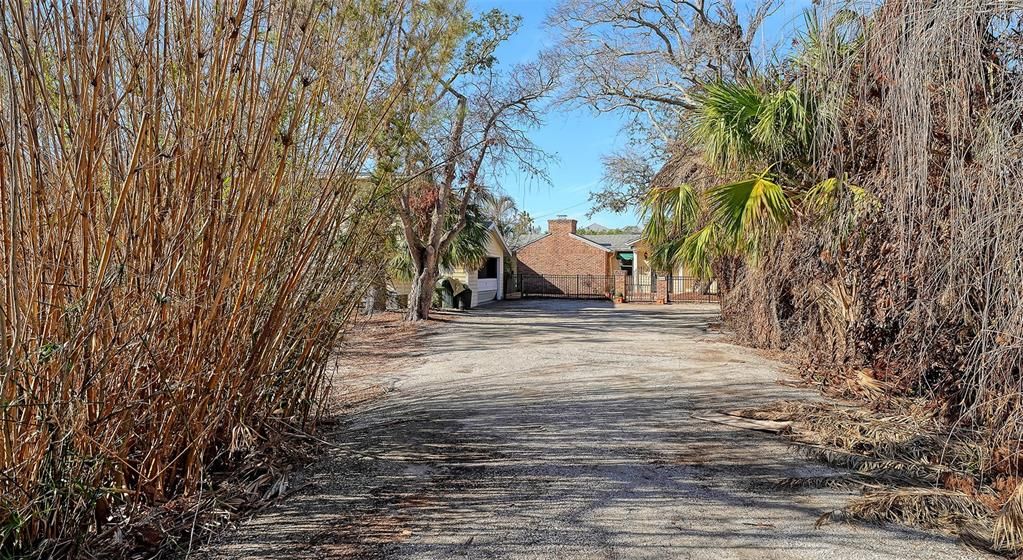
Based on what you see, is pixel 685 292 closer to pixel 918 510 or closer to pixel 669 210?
pixel 669 210

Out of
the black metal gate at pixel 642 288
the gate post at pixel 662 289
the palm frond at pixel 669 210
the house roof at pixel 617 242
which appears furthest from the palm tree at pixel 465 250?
the house roof at pixel 617 242

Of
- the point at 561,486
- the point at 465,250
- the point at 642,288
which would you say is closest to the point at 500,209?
the point at 465,250

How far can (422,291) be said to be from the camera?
49.9 feet

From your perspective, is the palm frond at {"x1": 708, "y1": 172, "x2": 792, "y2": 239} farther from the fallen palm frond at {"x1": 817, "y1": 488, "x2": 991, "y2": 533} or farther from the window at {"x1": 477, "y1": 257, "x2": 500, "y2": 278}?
the window at {"x1": 477, "y1": 257, "x2": 500, "y2": 278}

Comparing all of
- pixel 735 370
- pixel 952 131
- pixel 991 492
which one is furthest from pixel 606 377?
pixel 952 131

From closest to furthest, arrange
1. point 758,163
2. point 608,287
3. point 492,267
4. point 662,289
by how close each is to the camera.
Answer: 1. point 758,163
2. point 662,289
3. point 492,267
4. point 608,287

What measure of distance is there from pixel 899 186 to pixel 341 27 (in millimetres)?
3026

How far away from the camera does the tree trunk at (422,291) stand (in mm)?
15117

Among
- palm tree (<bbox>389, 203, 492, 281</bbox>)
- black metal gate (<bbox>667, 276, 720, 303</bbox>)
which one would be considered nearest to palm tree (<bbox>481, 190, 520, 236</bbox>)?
palm tree (<bbox>389, 203, 492, 281</bbox>)

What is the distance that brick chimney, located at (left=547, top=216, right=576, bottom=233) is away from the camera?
32.8 meters

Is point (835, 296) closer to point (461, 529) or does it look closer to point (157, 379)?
point (461, 529)

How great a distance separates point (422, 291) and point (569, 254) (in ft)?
60.1

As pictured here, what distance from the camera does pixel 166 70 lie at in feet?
8.45

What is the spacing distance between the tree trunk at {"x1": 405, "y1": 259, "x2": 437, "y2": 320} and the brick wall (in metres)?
17.6
